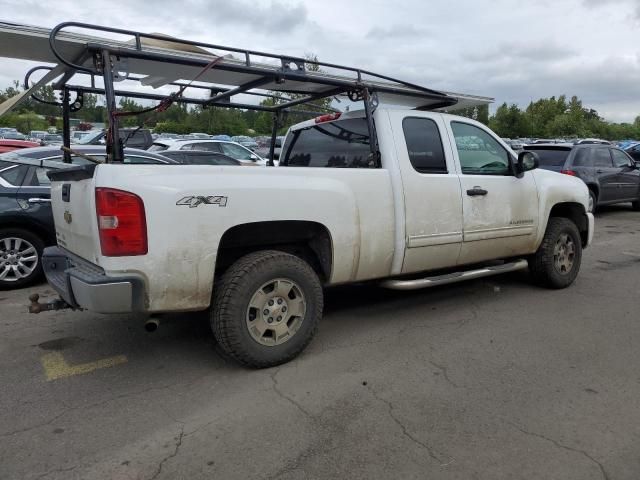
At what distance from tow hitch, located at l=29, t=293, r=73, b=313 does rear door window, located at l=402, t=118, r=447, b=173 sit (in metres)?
2.87

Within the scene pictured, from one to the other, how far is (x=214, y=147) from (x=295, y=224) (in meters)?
10.0

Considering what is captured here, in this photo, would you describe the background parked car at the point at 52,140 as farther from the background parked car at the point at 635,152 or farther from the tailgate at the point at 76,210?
the background parked car at the point at 635,152

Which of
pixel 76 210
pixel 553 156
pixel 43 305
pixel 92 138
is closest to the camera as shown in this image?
pixel 76 210

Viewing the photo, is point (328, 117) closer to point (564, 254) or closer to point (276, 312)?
point (276, 312)

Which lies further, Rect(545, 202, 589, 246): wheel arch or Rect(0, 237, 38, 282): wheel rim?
Rect(545, 202, 589, 246): wheel arch

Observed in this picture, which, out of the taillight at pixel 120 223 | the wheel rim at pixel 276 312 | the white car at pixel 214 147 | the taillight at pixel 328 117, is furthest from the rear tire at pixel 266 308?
the white car at pixel 214 147

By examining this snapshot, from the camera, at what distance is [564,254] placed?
5.71m

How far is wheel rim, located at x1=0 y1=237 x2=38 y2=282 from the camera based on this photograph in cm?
566

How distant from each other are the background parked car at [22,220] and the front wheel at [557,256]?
4.85m

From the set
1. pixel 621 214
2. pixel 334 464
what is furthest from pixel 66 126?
pixel 621 214

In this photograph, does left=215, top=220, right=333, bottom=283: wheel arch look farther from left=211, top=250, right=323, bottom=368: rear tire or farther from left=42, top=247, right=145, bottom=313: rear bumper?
left=42, top=247, right=145, bottom=313: rear bumper

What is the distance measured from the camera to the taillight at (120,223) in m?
3.01

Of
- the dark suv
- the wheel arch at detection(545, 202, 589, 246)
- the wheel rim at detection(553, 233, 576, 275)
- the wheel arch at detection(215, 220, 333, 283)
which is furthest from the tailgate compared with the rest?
the dark suv

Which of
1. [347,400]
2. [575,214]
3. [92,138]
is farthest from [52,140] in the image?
[347,400]
